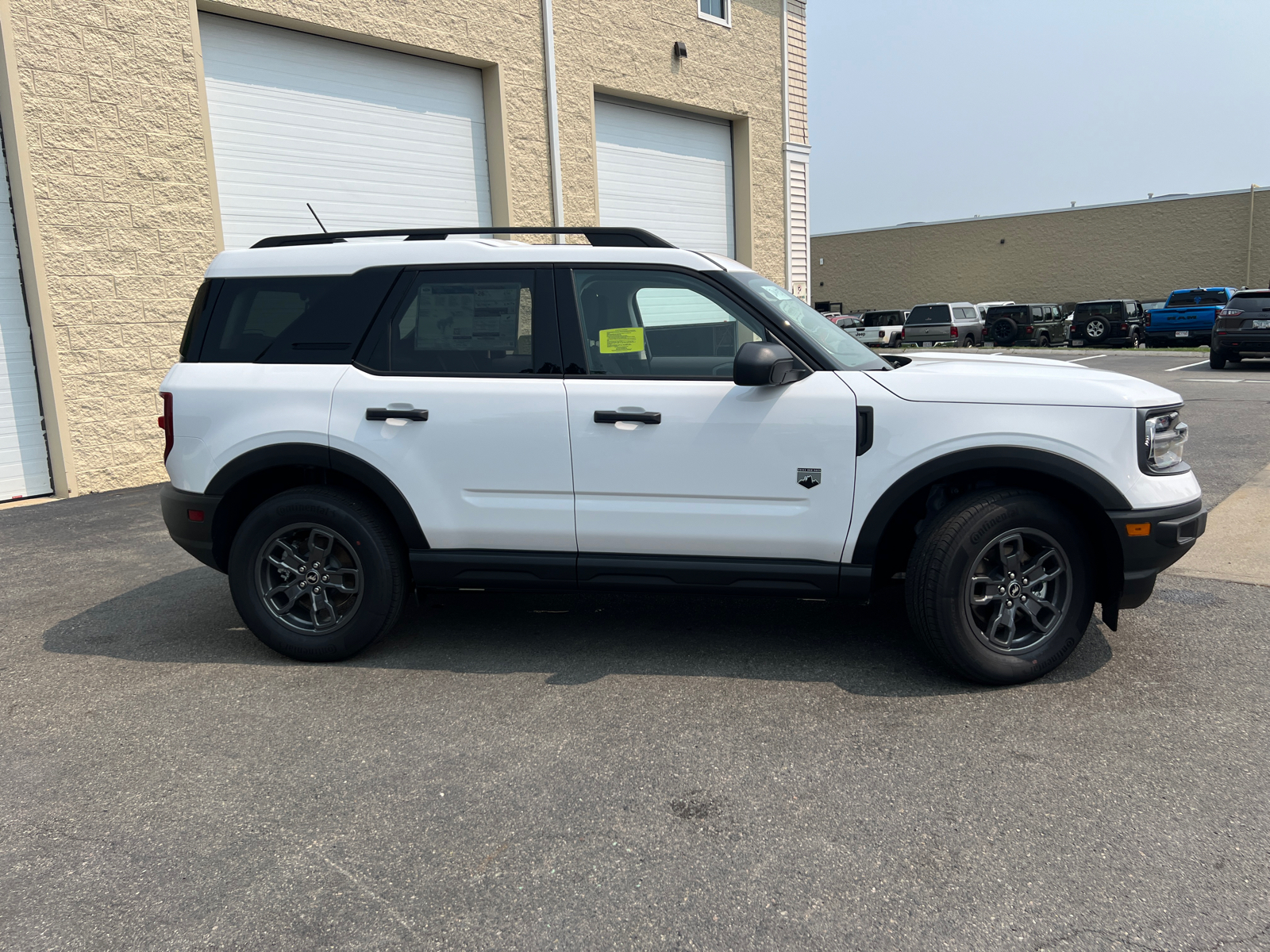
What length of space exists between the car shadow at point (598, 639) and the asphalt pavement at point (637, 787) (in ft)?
0.09

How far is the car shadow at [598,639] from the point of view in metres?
4.18

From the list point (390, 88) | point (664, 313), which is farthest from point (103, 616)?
point (390, 88)

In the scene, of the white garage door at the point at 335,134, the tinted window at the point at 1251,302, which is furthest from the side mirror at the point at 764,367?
the tinted window at the point at 1251,302

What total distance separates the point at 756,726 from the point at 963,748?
0.75 metres

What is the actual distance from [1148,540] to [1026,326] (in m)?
32.9

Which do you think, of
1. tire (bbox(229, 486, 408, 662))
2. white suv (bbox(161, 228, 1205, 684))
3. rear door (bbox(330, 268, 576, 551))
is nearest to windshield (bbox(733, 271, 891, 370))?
white suv (bbox(161, 228, 1205, 684))

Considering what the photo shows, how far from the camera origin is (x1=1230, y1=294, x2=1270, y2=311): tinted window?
64.6 feet

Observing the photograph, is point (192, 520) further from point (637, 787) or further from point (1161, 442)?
point (1161, 442)

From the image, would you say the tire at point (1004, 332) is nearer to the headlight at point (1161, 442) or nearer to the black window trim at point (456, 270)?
the headlight at point (1161, 442)

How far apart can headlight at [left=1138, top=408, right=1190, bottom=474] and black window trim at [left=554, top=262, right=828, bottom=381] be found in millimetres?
1317

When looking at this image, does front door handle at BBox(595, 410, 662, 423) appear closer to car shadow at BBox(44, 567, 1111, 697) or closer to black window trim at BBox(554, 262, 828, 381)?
black window trim at BBox(554, 262, 828, 381)

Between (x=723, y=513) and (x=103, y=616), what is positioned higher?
(x=723, y=513)

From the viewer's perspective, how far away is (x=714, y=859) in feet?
9.01

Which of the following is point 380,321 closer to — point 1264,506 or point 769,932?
point 769,932
